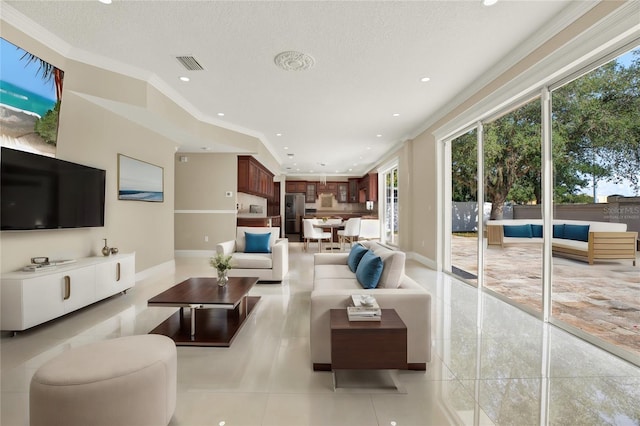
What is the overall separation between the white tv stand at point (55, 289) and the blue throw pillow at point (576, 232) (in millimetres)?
4872

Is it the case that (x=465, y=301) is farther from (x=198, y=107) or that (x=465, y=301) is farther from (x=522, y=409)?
(x=198, y=107)

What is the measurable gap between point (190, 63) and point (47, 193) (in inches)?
80.1

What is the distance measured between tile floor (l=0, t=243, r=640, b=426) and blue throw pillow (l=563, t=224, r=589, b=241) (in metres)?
0.88

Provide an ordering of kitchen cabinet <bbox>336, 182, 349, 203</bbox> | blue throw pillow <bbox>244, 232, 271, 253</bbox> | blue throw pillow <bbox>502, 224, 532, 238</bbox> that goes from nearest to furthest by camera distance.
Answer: blue throw pillow <bbox>502, 224, 532, 238</bbox> → blue throw pillow <bbox>244, 232, 271, 253</bbox> → kitchen cabinet <bbox>336, 182, 349, 203</bbox>

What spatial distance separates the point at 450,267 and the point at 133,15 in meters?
5.43

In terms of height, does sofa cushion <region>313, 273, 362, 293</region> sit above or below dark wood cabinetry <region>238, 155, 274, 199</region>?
below

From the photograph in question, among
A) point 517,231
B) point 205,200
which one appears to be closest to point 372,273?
point 517,231

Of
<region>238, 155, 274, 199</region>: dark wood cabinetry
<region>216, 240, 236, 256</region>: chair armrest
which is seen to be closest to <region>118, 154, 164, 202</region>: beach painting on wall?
<region>216, 240, 236, 256</region>: chair armrest

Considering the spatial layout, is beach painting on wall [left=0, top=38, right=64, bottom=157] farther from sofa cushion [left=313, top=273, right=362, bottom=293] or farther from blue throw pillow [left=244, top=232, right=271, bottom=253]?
sofa cushion [left=313, top=273, right=362, bottom=293]

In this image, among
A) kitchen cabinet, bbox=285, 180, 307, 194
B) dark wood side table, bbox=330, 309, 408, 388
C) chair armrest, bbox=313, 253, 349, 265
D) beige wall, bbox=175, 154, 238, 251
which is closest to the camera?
dark wood side table, bbox=330, 309, 408, 388

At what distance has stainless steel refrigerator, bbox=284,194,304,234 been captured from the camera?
39.3 feet

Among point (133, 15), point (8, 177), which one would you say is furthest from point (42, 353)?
point (133, 15)

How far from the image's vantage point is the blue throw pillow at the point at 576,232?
2.68m

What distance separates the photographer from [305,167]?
1117 cm
